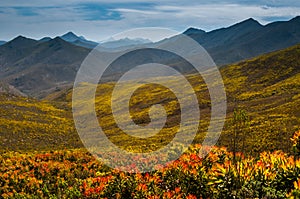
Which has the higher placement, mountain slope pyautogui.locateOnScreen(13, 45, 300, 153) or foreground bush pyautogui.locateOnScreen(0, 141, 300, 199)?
foreground bush pyautogui.locateOnScreen(0, 141, 300, 199)

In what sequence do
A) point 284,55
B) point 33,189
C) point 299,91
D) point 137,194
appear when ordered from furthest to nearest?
point 284,55 < point 299,91 < point 33,189 < point 137,194

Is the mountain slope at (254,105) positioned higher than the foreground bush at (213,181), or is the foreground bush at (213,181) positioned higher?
the foreground bush at (213,181)

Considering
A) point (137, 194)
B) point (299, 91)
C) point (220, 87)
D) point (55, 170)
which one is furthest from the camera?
point (220, 87)

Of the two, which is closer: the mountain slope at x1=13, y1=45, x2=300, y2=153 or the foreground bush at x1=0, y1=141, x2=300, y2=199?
the foreground bush at x1=0, y1=141, x2=300, y2=199

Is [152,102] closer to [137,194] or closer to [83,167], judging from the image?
[83,167]

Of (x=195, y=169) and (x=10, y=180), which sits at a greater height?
(x=195, y=169)

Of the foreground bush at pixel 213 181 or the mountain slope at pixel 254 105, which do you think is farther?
the mountain slope at pixel 254 105

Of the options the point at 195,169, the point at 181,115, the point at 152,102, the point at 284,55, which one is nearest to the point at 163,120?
the point at 181,115

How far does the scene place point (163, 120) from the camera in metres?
87.6

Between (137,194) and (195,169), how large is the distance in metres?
2.25

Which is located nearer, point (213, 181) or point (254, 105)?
point (213, 181)

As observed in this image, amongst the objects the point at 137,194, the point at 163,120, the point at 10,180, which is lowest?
the point at 163,120

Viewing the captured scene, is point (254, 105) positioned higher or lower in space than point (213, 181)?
lower

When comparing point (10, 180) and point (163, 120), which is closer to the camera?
point (10, 180)
